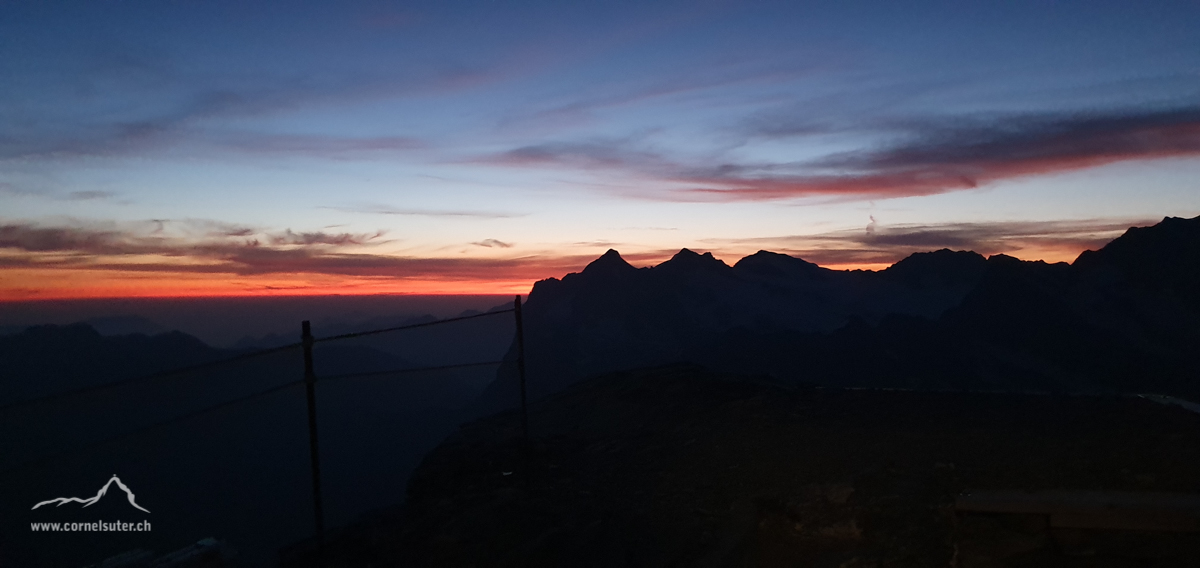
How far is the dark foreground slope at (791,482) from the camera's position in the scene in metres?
8.20

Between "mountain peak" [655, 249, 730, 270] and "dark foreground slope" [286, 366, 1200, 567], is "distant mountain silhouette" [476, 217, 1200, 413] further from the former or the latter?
"dark foreground slope" [286, 366, 1200, 567]

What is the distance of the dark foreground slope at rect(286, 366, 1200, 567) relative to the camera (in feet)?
26.9

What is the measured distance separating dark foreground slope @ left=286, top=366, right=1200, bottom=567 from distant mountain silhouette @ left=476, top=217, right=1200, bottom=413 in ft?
242

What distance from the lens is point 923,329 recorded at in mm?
122812

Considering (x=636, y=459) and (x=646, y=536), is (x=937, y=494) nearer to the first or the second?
(x=646, y=536)

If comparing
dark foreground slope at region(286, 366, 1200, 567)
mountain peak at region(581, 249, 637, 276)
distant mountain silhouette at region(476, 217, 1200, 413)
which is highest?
mountain peak at region(581, 249, 637, 276)

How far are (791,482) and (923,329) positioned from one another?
412 feet

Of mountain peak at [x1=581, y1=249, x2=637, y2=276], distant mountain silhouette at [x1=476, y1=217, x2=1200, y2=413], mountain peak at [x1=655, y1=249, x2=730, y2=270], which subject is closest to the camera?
distant mountain silhouette at [x1=476, y1=217, x2=1200, y2=413]

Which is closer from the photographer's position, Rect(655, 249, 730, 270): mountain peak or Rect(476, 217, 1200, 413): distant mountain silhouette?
Rect(476, 217, 1200, 413): distant mountain silhouette

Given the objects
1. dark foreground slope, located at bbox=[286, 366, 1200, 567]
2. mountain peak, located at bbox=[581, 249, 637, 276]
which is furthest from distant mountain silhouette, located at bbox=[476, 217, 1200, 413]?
dark foreground slope, located at bbox=[286, 366, 1200, 567]

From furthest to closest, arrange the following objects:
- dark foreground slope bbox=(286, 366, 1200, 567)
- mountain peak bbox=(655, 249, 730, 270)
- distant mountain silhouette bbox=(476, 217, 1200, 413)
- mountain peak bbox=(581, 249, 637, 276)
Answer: mountain peak bbox=(655, 249, 730, 270), mountain peak bbox=(581, 249, 637, 276), distant mountain silhouette bbox=(476, 217, 1200, 413), dark foreground slope bbox=(286, 366, 1200, 567)

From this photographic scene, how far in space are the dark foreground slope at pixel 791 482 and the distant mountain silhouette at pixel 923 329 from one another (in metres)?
73.7

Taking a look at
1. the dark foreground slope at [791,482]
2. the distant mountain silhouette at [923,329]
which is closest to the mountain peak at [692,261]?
the distant mountain silhouette at [923,329]

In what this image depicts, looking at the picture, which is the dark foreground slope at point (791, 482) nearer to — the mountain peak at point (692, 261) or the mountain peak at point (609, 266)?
the mountain peak at point (609, 266)
